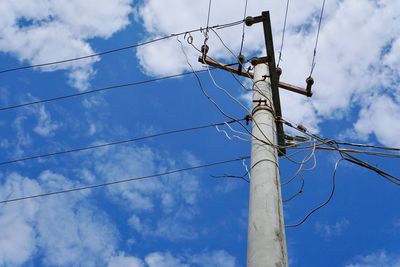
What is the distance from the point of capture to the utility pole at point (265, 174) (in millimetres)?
3545

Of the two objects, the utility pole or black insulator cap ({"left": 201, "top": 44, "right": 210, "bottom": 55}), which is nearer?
the utility pole

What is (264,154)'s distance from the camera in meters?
4.55

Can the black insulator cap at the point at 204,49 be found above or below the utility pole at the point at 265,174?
above

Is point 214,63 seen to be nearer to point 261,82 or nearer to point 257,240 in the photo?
point 261,82

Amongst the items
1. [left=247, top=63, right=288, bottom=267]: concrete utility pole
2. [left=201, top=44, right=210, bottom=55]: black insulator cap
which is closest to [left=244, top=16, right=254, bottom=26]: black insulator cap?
[left=201, top=44, right=210, bottom=55]: black insulator cap

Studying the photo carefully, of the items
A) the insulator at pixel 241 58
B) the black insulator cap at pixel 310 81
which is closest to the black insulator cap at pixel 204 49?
the insulator at pixel 241 58

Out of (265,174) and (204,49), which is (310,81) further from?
(265,174)

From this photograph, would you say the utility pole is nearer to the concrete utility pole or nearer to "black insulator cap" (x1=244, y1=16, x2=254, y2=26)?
the concrete utility pole

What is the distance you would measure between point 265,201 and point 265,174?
389 mm

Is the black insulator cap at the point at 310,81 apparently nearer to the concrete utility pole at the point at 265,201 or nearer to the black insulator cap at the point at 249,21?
the black insulator cap at the point at 249,21

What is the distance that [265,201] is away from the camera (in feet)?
13.0

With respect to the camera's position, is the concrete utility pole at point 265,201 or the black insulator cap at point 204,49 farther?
the black insulator cap at point 204,49

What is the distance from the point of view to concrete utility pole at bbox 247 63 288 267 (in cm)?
350

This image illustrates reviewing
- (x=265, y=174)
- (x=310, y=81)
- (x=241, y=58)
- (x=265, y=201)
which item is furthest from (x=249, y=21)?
(x=265, y=201)
